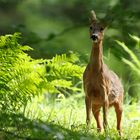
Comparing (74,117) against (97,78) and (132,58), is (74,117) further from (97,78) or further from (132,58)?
(132,58)

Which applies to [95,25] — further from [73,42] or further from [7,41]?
[73,42]

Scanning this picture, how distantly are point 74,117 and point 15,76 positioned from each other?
1214mm

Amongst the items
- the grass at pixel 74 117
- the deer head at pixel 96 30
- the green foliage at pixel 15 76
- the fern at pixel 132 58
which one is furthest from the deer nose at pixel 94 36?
the fern at pixel 132 58

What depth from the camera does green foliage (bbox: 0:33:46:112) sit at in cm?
776

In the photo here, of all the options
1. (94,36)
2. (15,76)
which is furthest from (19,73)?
(94,36)

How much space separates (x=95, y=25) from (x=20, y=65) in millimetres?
945

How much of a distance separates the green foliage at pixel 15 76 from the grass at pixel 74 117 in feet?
0.84

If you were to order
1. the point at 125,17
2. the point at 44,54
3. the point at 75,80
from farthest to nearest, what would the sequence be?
the point at 75,80 < the point at 44,54 < the point at 125,17

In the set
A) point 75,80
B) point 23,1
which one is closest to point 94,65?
point 75,80

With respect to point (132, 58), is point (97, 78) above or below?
below

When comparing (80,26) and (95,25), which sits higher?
(80,26)

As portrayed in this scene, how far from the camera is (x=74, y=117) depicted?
8883 mm

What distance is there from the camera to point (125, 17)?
9695mm

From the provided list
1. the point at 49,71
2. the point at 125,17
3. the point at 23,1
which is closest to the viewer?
the point at 49,71
